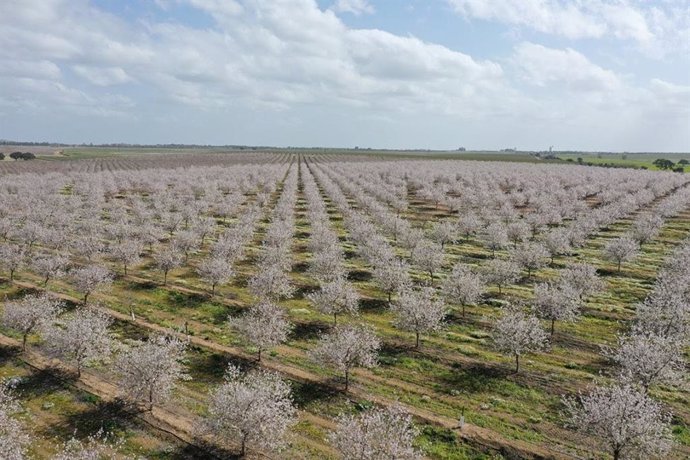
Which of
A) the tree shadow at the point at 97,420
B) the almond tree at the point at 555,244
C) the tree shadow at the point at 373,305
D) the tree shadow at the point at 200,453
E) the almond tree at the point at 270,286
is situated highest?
the almond tree at the point at 555,244

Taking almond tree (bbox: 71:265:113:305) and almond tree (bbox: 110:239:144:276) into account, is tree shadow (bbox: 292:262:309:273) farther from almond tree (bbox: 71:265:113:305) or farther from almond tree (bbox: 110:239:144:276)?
almond tree (bbox: 71:265:113:305)

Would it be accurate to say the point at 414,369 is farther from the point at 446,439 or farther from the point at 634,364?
the point at 634,364

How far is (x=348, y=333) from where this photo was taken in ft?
141

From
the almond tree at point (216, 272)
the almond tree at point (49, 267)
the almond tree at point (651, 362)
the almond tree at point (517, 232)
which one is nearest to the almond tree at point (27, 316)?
the almond tree at point (49, 267)

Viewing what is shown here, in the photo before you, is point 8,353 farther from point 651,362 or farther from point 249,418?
point 651,362

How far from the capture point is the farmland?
35844mm

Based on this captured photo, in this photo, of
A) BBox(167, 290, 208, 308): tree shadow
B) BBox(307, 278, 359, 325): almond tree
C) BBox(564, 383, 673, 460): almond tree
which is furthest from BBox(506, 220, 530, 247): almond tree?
BBox(564, 383, 673, 460): almond tree

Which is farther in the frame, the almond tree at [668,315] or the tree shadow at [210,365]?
the almond tree at [668,315]

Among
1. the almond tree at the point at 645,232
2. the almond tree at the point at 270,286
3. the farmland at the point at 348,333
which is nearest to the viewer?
the farmland at the point at 348,333

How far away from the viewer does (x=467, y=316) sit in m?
59.5

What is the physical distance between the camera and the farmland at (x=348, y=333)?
3584cm

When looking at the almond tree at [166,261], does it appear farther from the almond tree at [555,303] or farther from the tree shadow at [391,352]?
the almond tree at [555,303]

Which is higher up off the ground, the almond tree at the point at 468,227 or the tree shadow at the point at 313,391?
the almond tree at the point at 468,227

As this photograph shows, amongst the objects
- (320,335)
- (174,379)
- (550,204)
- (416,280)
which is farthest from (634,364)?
(550,204)
